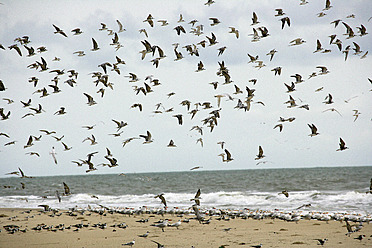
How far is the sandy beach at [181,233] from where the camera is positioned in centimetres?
1484

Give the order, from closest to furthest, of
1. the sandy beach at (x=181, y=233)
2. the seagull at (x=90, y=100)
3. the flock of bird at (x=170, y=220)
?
the sandy beach at (x=181, y=233) < the flock of bird at (x=170, y=220) < the seagull at (x=90, y=100)

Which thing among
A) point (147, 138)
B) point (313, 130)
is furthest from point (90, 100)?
point (313, 130)

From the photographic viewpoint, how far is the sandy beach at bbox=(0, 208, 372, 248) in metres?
14.8

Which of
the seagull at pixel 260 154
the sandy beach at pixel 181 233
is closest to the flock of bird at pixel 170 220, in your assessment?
the sandy beach at pixel 181 233

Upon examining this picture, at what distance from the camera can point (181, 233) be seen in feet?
55.6

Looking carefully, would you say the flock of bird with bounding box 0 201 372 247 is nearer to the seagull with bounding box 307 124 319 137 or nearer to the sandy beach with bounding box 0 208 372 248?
the sandy beach with bounding box 0 208 372 248

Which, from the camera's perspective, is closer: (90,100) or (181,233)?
(181,233)

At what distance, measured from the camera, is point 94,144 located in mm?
20031

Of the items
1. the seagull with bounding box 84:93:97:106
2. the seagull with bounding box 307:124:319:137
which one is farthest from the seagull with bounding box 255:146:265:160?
the seagull with bounding box 84:93:97:106

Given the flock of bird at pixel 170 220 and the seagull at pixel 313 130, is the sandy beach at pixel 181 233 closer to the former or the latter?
the flock of bird at pixel 170 220

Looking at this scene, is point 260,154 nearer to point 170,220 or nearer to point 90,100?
point 170,220

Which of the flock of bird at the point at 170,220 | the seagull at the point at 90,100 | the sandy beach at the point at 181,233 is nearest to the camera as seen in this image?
the sandy beach at the point at 181,233

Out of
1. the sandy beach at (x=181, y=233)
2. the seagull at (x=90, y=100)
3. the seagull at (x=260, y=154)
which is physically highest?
the seagull at (x=90, y=100)

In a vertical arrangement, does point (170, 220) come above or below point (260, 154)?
below
